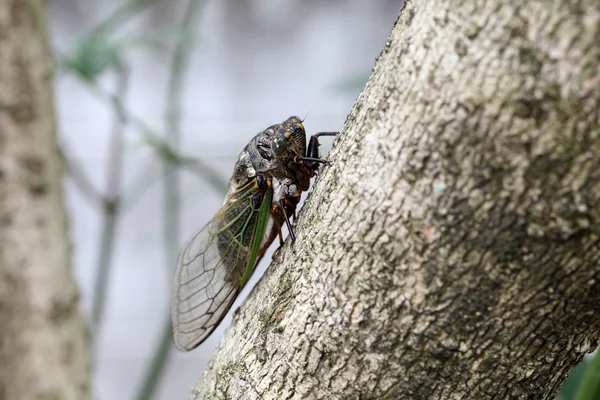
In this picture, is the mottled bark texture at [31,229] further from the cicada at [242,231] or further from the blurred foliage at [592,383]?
the blurred foliage at [592,383]

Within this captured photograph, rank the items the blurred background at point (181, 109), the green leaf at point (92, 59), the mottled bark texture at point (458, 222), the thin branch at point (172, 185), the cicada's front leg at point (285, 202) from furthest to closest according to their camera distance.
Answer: the blurred background at point (181, 109)
the thin branch at point (172, 185)
the green leaf at point (92, 59)
the cicada's front leg at point (285, 202)
the mottled bark texture at point (458, 222)

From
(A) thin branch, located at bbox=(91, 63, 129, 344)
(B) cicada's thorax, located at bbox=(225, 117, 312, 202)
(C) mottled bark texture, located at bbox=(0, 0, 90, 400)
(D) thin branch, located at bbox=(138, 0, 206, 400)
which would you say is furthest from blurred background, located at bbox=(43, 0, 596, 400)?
(C) mottled bark texture, located at bbox=(0, 0, 90, 400)

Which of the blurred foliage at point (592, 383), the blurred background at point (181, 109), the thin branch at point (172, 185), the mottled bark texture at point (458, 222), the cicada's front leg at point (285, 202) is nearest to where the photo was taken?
the mottled bark texture at point (458, 222)

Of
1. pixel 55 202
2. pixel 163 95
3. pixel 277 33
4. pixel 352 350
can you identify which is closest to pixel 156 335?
pixel 163 95

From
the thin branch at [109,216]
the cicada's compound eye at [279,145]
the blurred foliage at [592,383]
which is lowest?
the blurred foliage at [592,383]

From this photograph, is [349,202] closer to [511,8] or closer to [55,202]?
[511,8]

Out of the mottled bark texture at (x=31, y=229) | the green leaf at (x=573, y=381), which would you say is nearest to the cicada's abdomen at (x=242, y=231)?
the mottled bark texture at (x=31, y=229)
